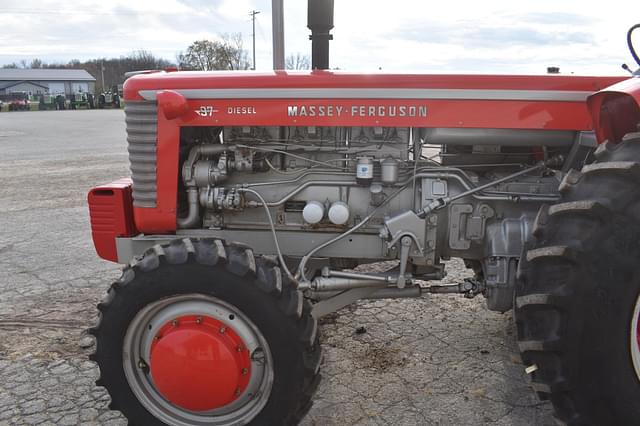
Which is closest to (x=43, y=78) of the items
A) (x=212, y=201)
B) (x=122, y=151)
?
(x=122, y=151)

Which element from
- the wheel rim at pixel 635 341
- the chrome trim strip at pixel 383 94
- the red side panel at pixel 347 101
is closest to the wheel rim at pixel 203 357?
the red side panel at pixel 347 101

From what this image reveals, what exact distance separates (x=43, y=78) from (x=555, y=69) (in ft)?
289

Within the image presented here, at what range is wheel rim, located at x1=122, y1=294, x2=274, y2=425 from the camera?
241 cm

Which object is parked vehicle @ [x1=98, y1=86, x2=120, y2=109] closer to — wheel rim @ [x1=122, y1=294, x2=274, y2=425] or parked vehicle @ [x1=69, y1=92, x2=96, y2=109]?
parked vehicle @ [x1=69, y1=92, x2=96, y2=109]

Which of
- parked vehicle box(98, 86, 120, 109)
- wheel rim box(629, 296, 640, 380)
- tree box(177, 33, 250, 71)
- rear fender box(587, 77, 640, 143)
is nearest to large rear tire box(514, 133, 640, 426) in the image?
wheel rim box(629, 296, 640, 380)

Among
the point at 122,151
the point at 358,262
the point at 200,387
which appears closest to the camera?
the point at 200,387

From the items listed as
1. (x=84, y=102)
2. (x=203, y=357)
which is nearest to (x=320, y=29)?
(x=203, y=357)

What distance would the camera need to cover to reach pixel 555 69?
115 inches

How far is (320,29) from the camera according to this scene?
10.3 feet

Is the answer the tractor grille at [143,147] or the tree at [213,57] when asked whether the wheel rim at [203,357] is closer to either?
the tractor grille at [143,147]

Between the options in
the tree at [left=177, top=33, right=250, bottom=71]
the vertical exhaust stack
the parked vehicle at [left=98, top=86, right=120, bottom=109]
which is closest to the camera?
the vertical exhaust stack

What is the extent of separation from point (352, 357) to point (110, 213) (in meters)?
1.66

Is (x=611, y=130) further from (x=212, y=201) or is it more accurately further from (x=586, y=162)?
(x=212, y=201)

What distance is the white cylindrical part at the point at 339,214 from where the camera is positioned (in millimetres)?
2916
